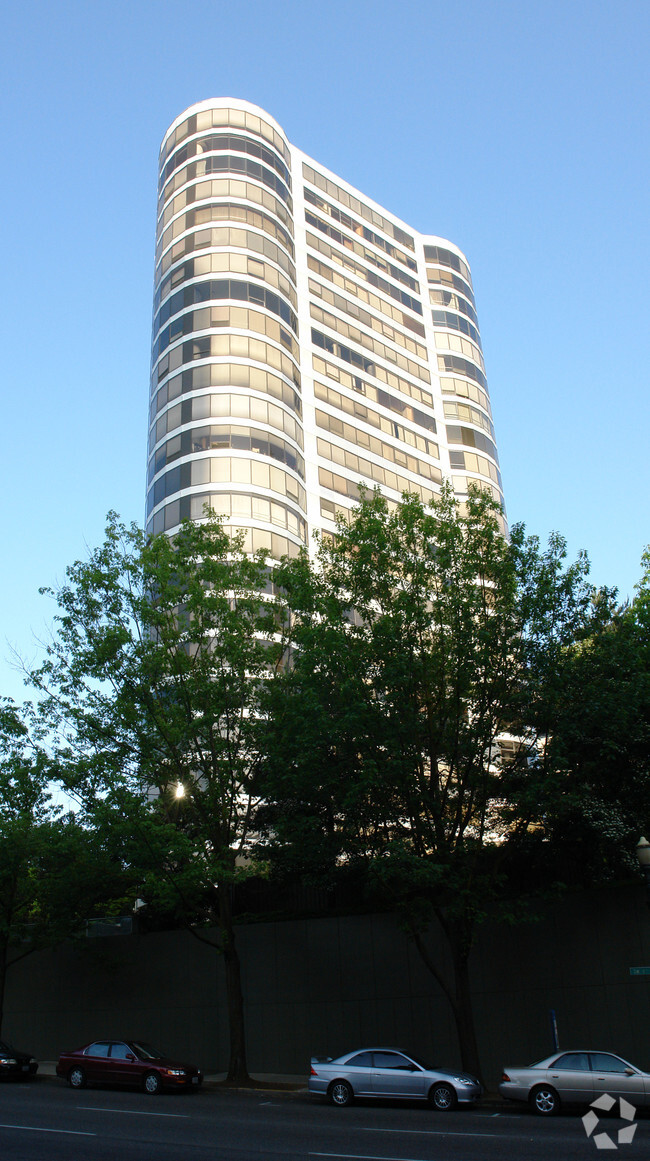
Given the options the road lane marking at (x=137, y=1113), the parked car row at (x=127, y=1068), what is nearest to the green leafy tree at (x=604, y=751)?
the road lane marking at (x=137, y=1113)

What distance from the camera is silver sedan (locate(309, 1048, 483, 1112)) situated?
742 inches

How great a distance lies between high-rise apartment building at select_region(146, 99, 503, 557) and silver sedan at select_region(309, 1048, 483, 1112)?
25517 mm

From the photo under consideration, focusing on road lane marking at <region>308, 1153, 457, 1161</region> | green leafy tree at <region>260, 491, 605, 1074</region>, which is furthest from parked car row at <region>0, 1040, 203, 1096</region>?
road lane marking at <region>308, 1153, 457, 1161</region>

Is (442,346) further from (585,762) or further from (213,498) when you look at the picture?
(585,762)

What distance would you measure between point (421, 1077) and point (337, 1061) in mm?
2114

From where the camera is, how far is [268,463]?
4950 centimetres

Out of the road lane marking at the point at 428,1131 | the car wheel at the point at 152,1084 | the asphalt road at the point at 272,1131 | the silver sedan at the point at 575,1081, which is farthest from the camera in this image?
the car wheel at the point at 152,1084

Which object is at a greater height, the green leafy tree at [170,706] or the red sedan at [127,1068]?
the green leafy tree at [170,706]

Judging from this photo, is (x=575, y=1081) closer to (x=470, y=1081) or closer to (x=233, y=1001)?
(x=470, y=1081)

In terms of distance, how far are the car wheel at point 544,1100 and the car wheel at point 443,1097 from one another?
1.60 m

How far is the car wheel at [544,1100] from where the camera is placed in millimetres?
18234

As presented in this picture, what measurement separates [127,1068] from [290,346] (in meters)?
42.8

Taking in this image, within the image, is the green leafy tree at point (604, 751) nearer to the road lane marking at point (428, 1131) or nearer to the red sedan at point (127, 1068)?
the road lane marking at point (428, 1131)

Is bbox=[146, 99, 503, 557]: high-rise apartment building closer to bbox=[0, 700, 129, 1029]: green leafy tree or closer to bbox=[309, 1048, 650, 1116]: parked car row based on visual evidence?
bbox=[0, 700, 129, 1029]: green leafy tree
